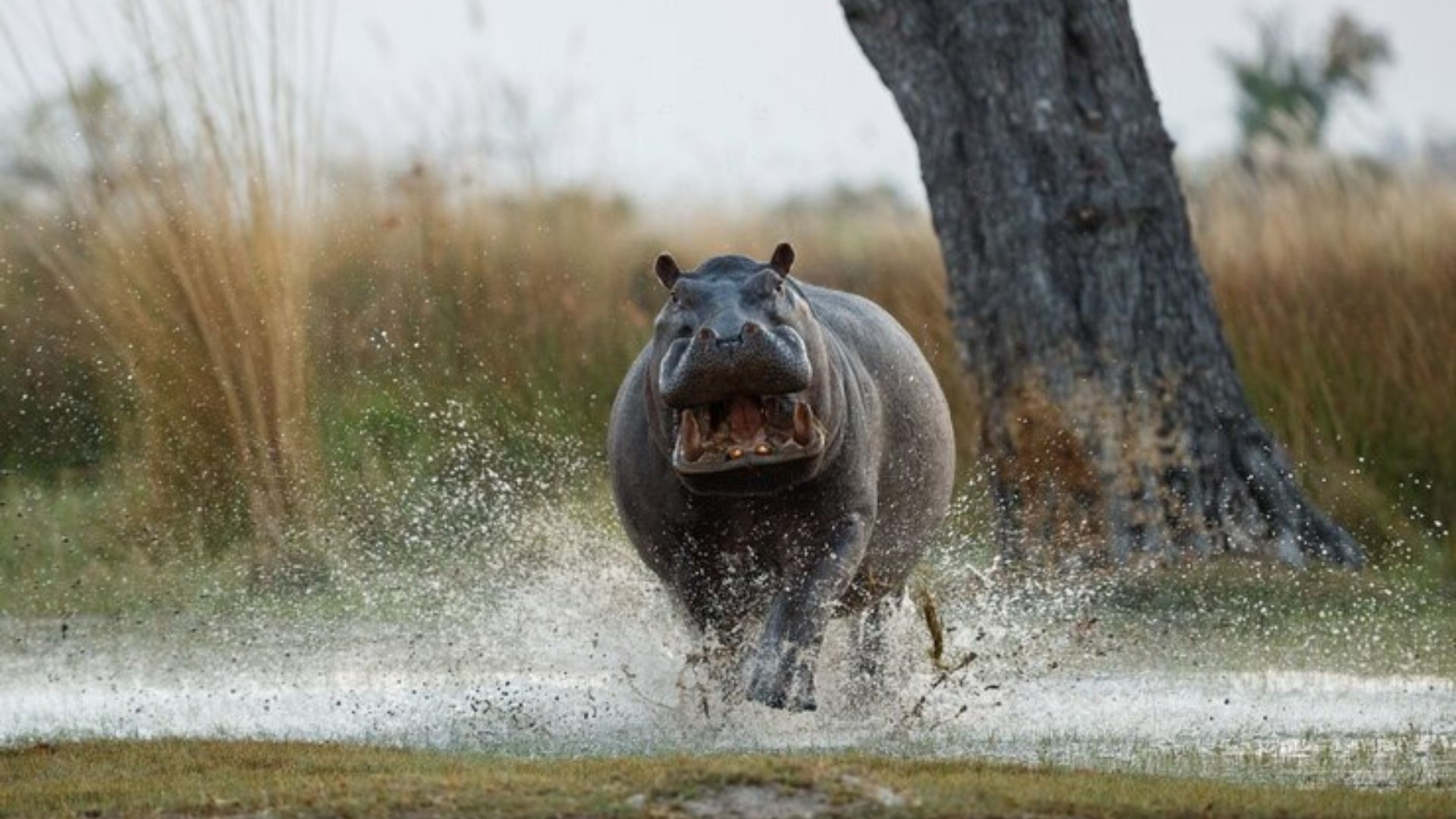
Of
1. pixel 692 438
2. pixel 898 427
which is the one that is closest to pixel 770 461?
pixel 692 438

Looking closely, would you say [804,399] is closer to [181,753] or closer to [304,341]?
[181,753]

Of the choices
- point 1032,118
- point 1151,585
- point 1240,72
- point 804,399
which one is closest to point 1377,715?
point 804,399

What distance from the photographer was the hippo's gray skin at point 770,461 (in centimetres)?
686

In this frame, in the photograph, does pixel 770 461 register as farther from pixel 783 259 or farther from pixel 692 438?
pixel 783 259

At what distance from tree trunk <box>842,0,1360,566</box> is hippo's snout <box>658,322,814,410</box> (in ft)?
17.1

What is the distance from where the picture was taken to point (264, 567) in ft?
37.3

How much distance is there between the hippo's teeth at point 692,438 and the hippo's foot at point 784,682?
0.56 metres

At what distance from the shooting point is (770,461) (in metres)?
6.94

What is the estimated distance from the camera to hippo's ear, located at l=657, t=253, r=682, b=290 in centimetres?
726

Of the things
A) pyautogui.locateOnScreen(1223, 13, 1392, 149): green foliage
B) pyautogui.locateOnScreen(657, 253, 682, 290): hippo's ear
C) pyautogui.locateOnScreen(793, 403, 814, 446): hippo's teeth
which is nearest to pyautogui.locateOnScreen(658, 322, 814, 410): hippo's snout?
pyautogui.locateOnScreen(793, 403, 814, 446): hippo's teeth

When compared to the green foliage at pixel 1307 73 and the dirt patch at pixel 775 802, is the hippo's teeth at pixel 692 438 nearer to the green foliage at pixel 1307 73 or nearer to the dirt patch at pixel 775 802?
the dirt patch at pixel 775 802

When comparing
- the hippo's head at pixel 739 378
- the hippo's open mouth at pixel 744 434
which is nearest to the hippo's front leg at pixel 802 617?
the hippo's head at pixel 739 378

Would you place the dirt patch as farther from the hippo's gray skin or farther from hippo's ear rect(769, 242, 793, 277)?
hippo's ear rect(769, 242, 793, 277)

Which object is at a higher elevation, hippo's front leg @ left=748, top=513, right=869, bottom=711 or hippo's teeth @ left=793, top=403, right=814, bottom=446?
hippo's teeth @ left=793, top=403, right=814, bottom=446
